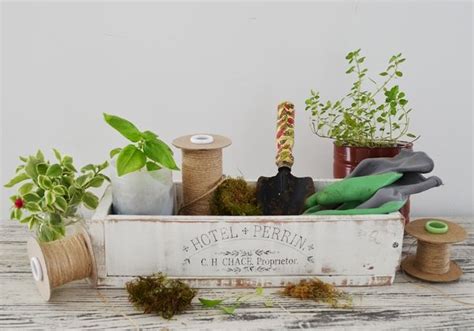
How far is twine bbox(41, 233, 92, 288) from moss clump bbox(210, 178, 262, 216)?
0.26 meters

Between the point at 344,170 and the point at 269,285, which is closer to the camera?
the point at 269,285

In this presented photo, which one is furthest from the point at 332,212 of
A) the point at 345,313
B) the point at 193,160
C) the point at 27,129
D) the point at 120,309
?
the point at 27,129

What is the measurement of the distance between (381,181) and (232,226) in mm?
288

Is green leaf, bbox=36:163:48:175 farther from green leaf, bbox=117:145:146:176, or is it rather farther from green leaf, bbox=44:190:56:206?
green leaf, bbox=117:145:146:176

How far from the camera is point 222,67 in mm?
1336

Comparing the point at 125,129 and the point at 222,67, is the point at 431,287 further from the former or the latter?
the point at 222,67

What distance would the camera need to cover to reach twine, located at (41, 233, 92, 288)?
0.89m

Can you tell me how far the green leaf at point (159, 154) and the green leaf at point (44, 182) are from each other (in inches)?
7.7

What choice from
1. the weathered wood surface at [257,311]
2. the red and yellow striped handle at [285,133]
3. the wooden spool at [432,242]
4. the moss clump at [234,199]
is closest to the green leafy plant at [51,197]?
the weathered wood surface at [257,311]

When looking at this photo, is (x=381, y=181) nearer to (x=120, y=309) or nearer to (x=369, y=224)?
(x=369, y=224)

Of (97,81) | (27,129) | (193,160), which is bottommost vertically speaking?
(193,160)

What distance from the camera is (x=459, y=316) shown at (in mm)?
851

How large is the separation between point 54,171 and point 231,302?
1.31 ft

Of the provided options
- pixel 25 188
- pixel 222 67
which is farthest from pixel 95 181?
pixel 222 67
